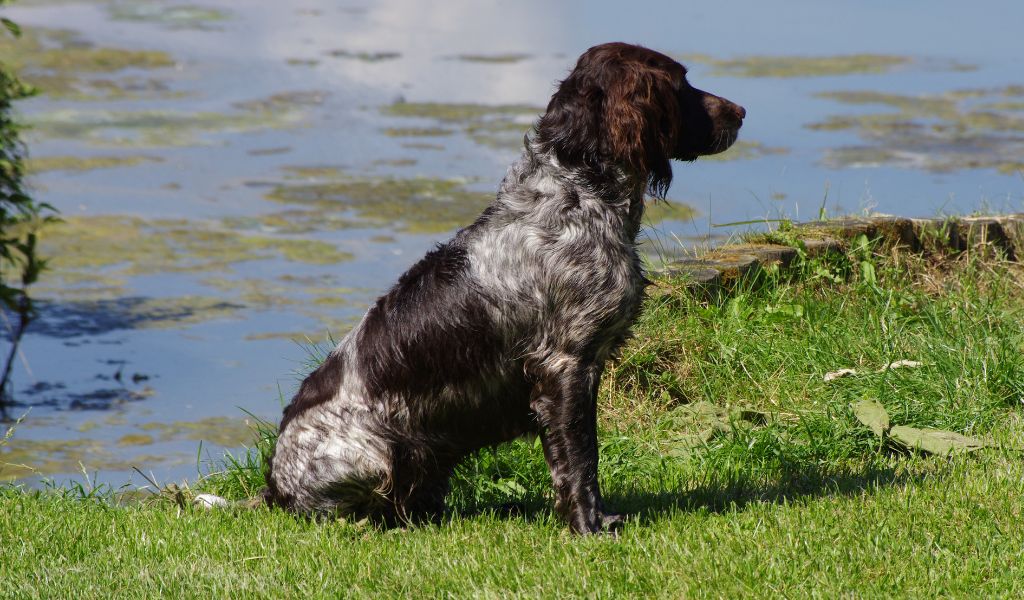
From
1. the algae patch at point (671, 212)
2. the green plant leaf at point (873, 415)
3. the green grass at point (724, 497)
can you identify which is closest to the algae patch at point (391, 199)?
the algae patch at point (671, 212)

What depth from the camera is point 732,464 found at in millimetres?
5902

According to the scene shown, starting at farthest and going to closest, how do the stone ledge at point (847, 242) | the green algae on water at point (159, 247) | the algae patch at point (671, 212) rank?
1. the green algae on water at point (159, 247)
2. the algae patch at point (671, 212)
3. the stone ledge at point (847, 242)

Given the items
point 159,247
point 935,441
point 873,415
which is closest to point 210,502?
point 873,415

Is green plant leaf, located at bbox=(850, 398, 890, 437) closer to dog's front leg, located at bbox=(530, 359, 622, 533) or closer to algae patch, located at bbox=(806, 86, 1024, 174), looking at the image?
dog's front leg, located at bbox=(530, 359, 622, 533)

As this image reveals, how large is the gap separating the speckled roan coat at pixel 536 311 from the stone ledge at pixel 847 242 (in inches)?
94.7

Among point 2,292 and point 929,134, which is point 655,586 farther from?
point 929,134

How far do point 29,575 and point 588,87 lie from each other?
9.55ft

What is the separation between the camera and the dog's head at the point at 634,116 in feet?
16.2

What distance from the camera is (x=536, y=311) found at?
16.6 ft

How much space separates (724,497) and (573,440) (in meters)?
0.85

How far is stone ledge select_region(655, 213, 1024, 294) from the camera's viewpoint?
298 inches

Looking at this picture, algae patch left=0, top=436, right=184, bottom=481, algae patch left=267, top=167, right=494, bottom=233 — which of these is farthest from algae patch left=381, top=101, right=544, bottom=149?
algae patch left=0, top=436, right=184, bottom=481

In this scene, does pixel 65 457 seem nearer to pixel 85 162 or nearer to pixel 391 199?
pixel 391 199

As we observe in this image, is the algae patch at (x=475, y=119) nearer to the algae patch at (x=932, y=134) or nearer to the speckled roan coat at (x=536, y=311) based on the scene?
the algae patch at (x=932, y=134)
